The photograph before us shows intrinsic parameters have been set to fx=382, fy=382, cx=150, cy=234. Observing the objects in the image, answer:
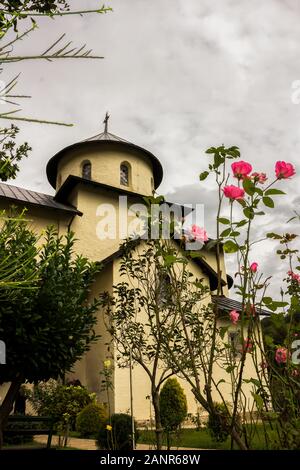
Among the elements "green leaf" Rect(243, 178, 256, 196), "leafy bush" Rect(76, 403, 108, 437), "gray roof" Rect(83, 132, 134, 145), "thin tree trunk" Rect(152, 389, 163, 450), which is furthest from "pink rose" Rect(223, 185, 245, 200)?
"gray roof" Rect(83, 132, 134, 145)

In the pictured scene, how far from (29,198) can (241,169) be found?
49.2 feet

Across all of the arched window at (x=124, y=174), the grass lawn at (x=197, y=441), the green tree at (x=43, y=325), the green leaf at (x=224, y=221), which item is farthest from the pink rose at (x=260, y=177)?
the arched window at (x=124, y=174)

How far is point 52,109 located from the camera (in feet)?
5.99

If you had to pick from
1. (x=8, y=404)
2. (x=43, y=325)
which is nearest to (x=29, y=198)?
(x=43, y=325)

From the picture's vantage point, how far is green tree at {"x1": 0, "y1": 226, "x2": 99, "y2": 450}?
21.7 ft

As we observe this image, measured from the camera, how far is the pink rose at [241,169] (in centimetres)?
239

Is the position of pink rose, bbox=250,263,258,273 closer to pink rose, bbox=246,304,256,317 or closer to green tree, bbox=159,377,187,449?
pink rose, bbox=246,304,256,317

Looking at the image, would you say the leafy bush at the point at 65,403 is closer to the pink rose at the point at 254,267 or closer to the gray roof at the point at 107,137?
the pink rose at the point at 254,267

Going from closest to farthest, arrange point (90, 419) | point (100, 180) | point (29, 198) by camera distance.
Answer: point (90, 419) < point (29, 198) < point (100, 180)

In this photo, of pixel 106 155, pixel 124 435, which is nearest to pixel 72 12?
pixel 124 435

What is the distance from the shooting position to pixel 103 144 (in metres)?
20.0

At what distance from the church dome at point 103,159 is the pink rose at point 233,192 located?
56.5 feet

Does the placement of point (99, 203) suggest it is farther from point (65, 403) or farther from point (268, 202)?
point (268, 202)
